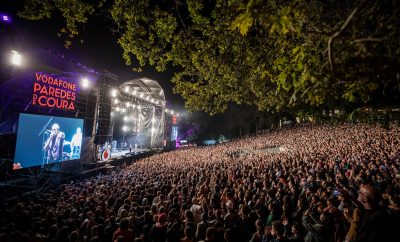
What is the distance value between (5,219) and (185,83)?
6.14 meters

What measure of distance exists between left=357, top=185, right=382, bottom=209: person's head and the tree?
48.4 inches

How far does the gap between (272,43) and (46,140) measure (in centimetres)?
1071

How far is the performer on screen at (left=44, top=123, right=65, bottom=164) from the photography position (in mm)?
11086

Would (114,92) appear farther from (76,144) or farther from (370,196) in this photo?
(370,196)

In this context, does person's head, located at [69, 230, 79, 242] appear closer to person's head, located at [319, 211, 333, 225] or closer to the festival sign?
person's head, located at [319, 211, 333, 225]

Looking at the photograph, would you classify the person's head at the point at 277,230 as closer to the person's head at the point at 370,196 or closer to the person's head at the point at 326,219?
the person's head at the point at 326,219

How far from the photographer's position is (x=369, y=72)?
8.21ft

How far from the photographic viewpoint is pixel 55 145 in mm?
11484

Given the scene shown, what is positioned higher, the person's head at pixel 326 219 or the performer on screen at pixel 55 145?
the performer on screen at pixel 55 145

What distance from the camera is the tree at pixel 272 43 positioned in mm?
2662

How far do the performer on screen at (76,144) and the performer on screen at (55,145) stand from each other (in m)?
0.65

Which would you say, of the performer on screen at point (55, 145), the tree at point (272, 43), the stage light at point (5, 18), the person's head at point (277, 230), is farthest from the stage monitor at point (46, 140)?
the person's head at point (277, 230)

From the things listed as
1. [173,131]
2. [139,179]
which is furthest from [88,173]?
[173,131]

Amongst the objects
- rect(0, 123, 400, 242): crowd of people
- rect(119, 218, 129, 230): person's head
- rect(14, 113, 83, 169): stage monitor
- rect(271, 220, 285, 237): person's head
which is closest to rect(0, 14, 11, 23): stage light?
rect(14, 113, 83, 169): stage monitor
